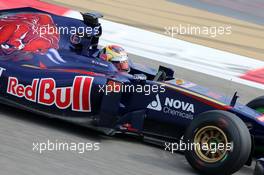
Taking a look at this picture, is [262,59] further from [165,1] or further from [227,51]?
[165,1]

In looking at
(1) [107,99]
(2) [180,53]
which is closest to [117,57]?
(1) [107,99]

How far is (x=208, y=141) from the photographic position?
22.0 feet

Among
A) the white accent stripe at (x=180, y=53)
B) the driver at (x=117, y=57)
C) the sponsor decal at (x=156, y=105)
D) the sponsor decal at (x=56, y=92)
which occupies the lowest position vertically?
the white accent stripe at (x=180, y=53)

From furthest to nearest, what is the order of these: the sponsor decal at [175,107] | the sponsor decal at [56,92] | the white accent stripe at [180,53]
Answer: the white accent stripe at [180,53] → the sponsor decal at [56,92] → the sponsor decal at [175,107]

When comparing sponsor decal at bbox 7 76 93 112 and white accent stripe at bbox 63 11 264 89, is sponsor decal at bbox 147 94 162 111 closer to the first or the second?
sponsor decal at bbox 7 76 93 112

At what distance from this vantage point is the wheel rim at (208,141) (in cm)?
665

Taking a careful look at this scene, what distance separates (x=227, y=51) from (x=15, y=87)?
250 inches

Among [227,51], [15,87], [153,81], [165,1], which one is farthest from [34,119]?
[165,1]

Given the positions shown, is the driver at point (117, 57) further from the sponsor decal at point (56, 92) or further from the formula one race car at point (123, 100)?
the sponsor decal at point (56, 92)

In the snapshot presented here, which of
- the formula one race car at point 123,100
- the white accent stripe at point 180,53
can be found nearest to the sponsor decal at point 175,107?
the formula one race car at point 123,100

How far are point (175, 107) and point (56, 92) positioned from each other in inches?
55.5

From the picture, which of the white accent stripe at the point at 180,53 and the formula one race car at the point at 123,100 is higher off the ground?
the formula one race car at the point at 123,100

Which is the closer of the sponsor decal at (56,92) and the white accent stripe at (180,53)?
the sponsor decal at (56,92)

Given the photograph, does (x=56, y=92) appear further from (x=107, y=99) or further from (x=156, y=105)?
(x=156, y=105)
